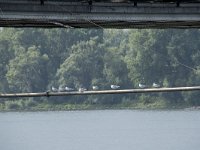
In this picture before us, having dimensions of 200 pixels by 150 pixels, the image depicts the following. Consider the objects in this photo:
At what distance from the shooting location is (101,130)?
93.4m

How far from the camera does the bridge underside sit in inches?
1127

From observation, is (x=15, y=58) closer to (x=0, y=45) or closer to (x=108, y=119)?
(x=0, y=45)

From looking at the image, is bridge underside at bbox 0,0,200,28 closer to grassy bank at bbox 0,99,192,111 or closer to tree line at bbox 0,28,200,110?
tree line at bbox 0,28,200,110

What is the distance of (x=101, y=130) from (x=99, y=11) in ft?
213

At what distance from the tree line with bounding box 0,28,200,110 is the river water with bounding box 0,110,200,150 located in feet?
7.29

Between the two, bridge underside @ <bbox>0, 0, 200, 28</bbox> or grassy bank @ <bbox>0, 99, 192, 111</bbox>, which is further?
grassy bank @ <bbox>0, 99, 192, 111</bbox>

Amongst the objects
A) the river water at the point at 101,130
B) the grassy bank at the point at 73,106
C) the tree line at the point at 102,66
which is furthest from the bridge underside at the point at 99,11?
the grassy bank at the point at 73,106

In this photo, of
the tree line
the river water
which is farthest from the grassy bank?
the river water

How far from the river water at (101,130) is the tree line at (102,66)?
2.22m

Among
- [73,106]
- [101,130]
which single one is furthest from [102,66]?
[101,130]

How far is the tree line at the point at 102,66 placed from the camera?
11406 cm

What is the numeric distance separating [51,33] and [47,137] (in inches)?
1877

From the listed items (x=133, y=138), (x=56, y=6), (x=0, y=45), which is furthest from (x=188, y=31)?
(x=56, y=6)

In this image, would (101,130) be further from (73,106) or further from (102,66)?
(102,66)
